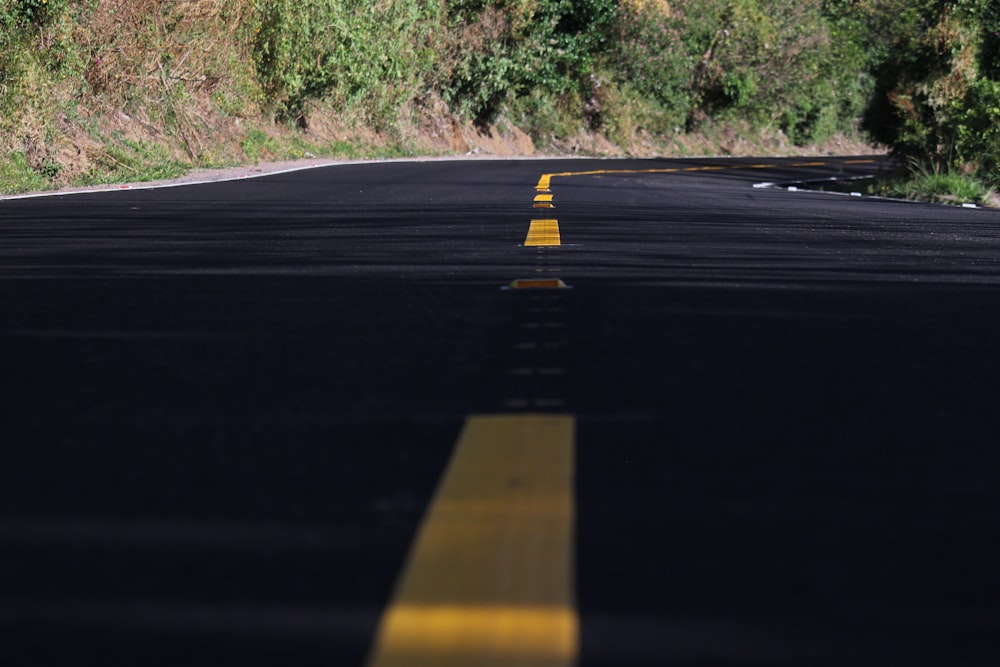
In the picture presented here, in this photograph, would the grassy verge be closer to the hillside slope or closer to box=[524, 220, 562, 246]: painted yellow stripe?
box=[524, 220, 562, 246]: painted yellow stripe

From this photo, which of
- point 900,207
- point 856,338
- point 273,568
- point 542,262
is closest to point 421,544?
point 273,568

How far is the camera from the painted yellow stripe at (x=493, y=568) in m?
2.09

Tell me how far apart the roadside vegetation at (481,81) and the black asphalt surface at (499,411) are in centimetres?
1617

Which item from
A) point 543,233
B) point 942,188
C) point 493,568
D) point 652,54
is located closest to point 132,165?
point 942,188

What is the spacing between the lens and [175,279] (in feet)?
24.3

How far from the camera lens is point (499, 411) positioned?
12.8ft

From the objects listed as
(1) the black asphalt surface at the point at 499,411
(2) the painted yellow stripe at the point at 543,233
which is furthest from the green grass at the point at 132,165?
(1) the black asphalt surface at the point at 499,411

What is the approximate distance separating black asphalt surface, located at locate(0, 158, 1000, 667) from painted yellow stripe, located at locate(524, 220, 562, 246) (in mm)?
1524

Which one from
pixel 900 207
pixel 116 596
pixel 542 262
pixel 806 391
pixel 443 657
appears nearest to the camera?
pixel 443 657

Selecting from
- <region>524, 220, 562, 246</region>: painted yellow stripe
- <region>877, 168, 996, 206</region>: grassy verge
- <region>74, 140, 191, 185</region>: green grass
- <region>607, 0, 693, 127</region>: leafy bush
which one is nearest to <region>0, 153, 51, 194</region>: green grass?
<region>74, 140, 191, 185</region>: green grass

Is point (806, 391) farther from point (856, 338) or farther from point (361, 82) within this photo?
point (361, 82)

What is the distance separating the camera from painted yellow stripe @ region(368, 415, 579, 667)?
6.87 ft

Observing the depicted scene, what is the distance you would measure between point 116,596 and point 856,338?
3379 millimetres

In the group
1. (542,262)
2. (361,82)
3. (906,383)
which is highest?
(906,383)
